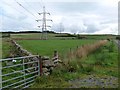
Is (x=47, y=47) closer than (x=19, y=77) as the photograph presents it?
No

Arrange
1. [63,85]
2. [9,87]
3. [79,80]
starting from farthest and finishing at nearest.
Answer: [79,80]
[63,85]
[9,87]

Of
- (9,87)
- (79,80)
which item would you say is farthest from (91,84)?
(9,87)

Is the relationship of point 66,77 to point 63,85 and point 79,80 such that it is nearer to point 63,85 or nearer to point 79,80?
point 79,80

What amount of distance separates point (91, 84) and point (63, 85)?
120cm

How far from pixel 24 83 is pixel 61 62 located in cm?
524

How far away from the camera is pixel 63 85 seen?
12.0 metres

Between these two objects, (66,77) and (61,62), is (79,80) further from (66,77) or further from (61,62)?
(61,62)

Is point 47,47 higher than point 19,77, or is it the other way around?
point 19,77

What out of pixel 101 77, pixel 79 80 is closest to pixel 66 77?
pixel 79 80

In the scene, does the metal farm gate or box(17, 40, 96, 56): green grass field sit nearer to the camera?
the metal farm gate

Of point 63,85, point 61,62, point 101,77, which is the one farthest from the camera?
point 61,62

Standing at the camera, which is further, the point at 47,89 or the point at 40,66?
the point at 40,66

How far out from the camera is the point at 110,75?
49.9 ft

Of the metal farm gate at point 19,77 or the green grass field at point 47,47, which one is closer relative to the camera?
the metal farm gate at point 19,77
